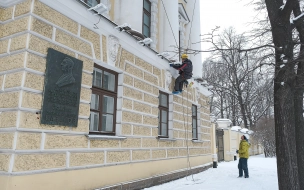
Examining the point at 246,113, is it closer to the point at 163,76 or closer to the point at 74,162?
the point at 163,76

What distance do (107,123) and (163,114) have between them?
3.24 metres

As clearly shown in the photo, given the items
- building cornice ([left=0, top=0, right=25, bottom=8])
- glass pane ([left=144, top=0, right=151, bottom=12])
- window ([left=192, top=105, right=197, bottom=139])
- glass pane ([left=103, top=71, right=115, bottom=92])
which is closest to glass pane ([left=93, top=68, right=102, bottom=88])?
glass pane ([left=103, top=71, right=115, bottom=92])

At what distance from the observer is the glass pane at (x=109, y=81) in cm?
666

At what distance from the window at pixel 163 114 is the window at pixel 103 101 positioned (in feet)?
8.95

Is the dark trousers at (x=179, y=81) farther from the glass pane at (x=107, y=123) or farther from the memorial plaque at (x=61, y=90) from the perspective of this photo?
the memorial plaque at (x=61, y=90)

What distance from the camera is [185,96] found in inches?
442

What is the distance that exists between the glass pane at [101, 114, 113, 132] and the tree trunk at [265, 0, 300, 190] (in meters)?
3.92

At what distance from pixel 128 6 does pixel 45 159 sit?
16.4 feet

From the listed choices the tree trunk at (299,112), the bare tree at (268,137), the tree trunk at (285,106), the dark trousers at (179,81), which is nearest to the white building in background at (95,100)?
the dark trousers at (179,81)

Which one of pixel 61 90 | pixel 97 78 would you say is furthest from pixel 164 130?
pixel 61 90

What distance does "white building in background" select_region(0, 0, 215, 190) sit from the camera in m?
4.53

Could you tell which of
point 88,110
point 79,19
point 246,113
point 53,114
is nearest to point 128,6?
point 79,19

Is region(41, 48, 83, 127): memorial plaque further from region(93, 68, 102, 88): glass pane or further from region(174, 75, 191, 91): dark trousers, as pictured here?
region(174, 75, 191, 91): dark trousers

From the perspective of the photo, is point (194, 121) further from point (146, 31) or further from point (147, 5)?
point (147, 5)
